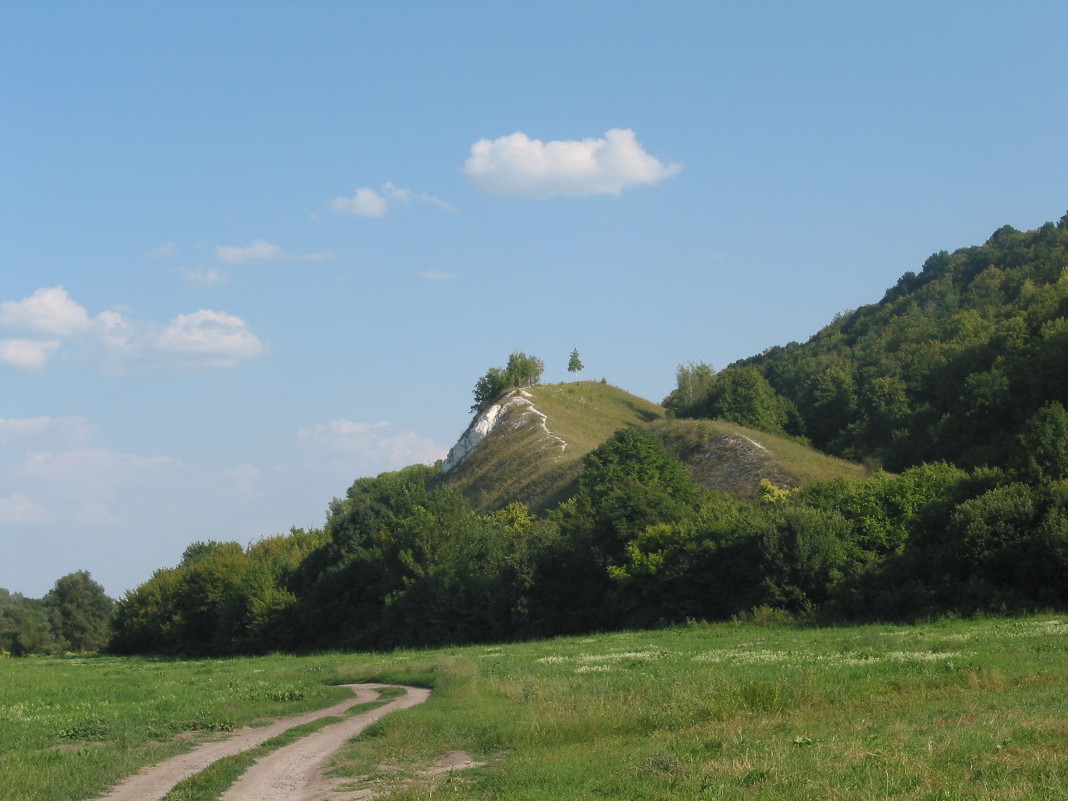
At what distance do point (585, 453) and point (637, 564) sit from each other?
201 feet

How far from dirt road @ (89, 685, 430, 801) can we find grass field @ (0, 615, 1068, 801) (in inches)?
19.6

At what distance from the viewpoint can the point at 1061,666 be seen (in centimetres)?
1814

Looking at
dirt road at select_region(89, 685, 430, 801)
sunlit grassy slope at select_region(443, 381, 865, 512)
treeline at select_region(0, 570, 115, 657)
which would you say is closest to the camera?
dirt road at select_region(89, 685, 430, 801)

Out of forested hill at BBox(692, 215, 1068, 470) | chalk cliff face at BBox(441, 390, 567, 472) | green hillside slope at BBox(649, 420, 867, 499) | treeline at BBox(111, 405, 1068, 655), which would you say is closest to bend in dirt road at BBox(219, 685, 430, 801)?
treeline at BBox(111, 405, 1068, 655)

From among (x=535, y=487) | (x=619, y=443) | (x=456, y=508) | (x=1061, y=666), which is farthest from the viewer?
(x=535, y=487)

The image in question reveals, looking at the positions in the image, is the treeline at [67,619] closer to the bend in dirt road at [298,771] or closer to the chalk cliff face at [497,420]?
the chalk cliff face at [497,420]

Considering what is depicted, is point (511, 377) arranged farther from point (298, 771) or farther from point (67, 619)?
point (298, 771)

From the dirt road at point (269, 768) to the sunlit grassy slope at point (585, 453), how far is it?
6637 cm

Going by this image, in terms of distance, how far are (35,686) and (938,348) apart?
115277 millimetres

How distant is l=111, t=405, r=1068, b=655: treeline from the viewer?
38781 millimetres

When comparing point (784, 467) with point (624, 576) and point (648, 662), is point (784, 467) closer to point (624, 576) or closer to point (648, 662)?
point (624, 576)

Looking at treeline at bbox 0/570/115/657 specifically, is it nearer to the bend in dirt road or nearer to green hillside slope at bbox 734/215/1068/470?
green hillside slope at bbox 734/215/1068/470

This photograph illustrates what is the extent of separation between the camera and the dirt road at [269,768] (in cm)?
1294

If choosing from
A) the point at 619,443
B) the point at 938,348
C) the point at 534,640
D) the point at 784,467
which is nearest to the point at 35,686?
the point at 534,640
